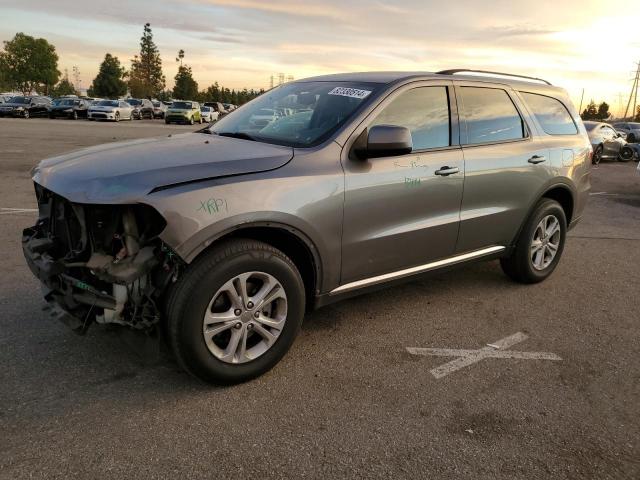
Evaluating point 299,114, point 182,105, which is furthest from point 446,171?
point 182,105

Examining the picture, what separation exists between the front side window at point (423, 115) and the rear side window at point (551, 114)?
1.25 meters

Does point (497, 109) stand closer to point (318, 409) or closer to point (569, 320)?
point (569, 320)

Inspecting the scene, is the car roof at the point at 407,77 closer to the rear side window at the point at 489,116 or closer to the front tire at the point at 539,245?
the rear side window at the point at 489,116

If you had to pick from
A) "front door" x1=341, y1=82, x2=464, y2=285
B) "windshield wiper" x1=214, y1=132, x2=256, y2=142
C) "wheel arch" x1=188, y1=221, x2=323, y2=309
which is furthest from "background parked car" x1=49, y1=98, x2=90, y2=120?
"wheel arch" x1=188, y1=221, x2=323, y2=309

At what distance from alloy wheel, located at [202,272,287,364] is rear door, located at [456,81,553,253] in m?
1.78

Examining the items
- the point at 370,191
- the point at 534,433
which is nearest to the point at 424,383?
the point at 534,433

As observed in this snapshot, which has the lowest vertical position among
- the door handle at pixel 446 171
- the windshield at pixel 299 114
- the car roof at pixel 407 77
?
the door handle at pixel 446 171

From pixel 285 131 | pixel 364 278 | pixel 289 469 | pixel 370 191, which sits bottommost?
pixel 289 469

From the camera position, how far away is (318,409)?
2.98 metres

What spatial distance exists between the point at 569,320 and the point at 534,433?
183 cm

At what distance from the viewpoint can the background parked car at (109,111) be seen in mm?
36500

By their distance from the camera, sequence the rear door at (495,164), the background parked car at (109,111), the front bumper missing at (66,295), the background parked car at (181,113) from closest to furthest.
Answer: the front bumper missing at (66,295), the rear door at (495,164), the background parked car at (109,111), the background parked car at (181,113)

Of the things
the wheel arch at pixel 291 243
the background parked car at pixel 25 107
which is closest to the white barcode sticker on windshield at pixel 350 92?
the wheel arch at pixel 291 243

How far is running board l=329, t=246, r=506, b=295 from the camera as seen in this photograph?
3631mm
